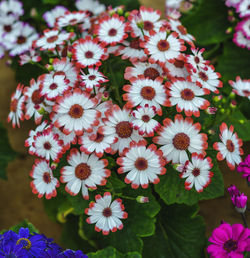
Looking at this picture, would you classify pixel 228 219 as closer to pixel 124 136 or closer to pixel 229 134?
pixel 229 134

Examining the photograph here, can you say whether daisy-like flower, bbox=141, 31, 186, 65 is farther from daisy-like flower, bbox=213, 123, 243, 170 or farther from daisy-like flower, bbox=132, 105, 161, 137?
daisy-like flower, bbox=213, 123, 243, 170

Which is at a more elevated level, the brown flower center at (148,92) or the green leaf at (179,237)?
the brown flower center at (148,92)

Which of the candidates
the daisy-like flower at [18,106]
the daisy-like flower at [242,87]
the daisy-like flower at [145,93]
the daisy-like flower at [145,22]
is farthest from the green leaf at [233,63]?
the daisy-like flower at [18,106]

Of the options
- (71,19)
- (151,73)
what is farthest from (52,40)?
(151,73)

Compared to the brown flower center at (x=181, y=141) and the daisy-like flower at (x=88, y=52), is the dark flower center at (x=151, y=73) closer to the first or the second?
the daisy-like flower at (x=88, y=52)

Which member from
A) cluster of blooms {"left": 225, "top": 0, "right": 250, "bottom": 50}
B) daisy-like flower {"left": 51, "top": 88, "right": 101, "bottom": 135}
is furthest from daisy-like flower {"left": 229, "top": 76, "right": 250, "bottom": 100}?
daisy-like flower {"left": 51, "top": 88, "right": 101, "bottom": 135}

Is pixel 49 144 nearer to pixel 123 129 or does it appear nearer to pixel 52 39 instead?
pixel 123 129

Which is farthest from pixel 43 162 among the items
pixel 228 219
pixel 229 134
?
pixel 228 219
